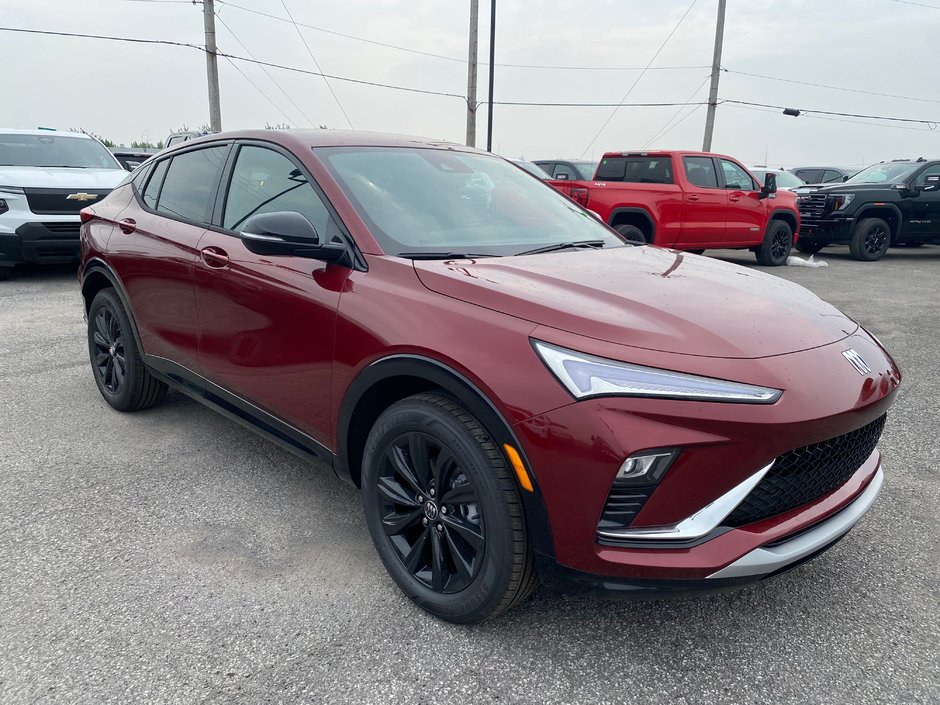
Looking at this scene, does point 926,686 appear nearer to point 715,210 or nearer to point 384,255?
point 384,255

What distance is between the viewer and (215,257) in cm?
315

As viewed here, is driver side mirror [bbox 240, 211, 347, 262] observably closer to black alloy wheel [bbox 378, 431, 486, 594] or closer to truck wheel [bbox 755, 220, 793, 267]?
black alloy wheel [bbox 378, 431, 486, 594]

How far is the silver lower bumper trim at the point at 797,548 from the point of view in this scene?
190 centimetres

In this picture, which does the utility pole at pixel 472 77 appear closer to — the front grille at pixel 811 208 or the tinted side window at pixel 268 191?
the front grille at pixel 811 208

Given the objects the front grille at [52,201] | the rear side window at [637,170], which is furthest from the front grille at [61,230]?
the rear side window at [637,170]

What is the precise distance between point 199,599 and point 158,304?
1738 millimetres

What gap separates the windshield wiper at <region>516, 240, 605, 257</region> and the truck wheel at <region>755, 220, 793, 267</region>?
31.9 feet

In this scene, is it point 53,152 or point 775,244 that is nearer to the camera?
point 53,152

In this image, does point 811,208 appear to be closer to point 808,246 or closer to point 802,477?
point 808,246

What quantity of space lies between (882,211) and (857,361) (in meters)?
12.3

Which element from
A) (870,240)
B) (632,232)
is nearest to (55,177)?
(632,232)

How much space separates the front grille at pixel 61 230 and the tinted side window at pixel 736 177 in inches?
370

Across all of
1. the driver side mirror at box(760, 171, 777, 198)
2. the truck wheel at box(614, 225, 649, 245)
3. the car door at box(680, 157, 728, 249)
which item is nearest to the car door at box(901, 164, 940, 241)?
the driver side mirror at box(760, 171, 777, 198)

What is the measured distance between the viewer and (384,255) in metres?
2.53
